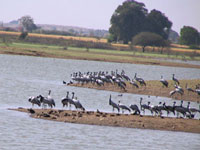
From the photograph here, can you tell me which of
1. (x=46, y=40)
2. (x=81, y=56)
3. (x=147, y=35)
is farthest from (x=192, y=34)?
(x=81, y=56)

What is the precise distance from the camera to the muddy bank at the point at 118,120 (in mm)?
24797

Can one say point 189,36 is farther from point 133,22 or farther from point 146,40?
point 146,40

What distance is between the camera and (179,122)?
2591cm

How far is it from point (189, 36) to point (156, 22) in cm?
2037

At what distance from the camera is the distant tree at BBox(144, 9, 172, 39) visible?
147387mm

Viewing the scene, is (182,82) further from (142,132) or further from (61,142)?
(61,142)

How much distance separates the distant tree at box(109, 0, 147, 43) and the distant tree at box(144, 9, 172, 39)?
7.97 ft

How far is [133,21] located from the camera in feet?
471

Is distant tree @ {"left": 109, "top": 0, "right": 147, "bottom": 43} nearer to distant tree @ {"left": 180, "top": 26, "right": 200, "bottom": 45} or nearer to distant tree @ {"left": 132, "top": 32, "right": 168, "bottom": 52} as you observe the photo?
distant tree @ {"left": 132, "top": 32, "right": 168, "bottom": 52}

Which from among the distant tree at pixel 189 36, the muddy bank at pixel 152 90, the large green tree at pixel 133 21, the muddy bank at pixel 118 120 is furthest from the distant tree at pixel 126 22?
the muddy bank at pixel 118 120

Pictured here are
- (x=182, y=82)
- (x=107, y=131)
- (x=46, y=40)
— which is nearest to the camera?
(x=107, y=131)

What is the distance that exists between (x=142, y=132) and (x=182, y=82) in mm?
23822

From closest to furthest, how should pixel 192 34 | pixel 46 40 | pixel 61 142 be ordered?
pixel 61 142, pixel 46 40, pixel 192 34

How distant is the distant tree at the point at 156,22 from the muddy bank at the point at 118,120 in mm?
121589
